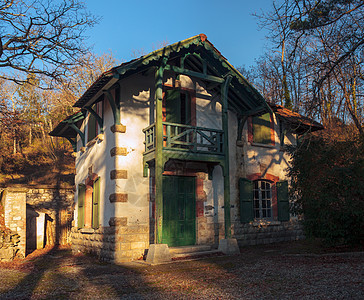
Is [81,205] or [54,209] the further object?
[54,209]

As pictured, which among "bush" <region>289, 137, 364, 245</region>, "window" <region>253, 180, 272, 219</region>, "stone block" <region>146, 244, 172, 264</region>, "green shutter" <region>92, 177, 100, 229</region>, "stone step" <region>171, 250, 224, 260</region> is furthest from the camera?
"window" <region>253, 180, 272, 219</region>

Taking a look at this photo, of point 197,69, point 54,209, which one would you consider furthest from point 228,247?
point 54,209

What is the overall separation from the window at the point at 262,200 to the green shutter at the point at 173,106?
413cm

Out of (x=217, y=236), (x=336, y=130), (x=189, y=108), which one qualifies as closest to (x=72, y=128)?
(x=189, y=108)

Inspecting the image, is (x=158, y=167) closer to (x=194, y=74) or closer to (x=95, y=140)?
(x=194, y=74)

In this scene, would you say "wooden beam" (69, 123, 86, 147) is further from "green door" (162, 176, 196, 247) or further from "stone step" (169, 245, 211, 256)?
"stone step" (169, 245, 211, 256)

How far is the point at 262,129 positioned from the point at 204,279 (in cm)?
801

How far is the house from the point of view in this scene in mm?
9844

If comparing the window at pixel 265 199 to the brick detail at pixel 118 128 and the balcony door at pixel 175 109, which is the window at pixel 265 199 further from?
the brick detail at pixel 118 128

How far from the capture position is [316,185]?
9742 millimetres

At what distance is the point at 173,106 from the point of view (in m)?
11.2

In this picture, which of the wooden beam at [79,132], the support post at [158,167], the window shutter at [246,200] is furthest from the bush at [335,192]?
the wooden beam at [79,132]

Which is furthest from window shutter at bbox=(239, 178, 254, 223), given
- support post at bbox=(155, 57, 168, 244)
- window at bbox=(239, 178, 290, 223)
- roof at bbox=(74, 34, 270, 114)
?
support post at bbox=(155, 57, 168, 244)

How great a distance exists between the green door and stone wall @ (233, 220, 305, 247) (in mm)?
1906
